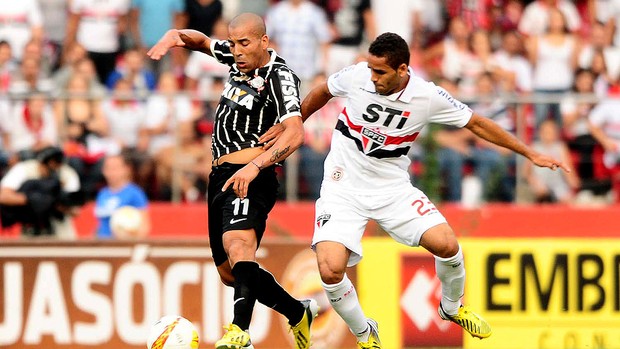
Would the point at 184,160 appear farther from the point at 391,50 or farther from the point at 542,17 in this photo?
the point at 391,50

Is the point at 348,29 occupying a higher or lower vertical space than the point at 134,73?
higher

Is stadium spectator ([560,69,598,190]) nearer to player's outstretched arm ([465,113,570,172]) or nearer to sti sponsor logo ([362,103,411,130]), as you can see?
player's outstretched arm ([465,113,570,172])

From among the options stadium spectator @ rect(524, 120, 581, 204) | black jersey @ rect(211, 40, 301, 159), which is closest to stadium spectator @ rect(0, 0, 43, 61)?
stadium spectator @ rect(524, 120, 581, 204)

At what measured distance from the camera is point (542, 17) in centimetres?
1839


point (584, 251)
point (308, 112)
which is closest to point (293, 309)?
point (308, 112)

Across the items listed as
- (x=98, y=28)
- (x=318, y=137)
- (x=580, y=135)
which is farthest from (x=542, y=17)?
(x=98, y=28)

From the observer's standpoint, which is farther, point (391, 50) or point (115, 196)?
point (115, 196)

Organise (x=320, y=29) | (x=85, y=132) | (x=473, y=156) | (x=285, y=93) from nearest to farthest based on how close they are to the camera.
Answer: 1. (x=285, y=93)
2. (x=85, y=132)
3. (x=473, y=156)
4. (x=320, y=29)

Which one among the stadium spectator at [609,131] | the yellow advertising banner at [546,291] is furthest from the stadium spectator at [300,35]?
the yellow advertising banner at [546,291]

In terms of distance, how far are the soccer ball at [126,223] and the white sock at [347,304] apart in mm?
4715

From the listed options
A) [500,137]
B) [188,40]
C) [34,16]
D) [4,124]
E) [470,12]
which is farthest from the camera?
[470,12]

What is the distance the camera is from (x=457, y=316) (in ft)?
36.5

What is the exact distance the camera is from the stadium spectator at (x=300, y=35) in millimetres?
17297

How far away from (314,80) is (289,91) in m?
6.12
